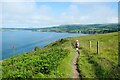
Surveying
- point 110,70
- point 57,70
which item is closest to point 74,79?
point 57,70

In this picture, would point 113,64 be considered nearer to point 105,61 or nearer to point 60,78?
point 105,61

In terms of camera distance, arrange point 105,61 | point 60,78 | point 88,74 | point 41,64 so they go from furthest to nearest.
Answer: point 105,61, point 41,64, point 88,74, point 60,78

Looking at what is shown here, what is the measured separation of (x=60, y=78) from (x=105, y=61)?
784cm

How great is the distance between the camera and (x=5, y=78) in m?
18.6

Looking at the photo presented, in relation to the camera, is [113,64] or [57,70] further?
[113,64]

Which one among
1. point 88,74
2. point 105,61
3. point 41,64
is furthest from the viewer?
point 105,61

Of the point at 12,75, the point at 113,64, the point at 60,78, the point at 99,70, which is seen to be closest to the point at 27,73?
the point at 12,75

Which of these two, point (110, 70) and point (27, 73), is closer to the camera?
point (27, 73)

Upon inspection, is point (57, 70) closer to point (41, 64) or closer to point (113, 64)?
point (41, 64)

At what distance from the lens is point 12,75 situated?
18.5 meters

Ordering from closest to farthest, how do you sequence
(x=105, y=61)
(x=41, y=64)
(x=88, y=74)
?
(x=88, y=74), (x=41, y=64), (x=105, y=61)

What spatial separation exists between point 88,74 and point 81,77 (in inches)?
35.4

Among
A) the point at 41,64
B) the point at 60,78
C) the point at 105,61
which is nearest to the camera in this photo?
the point at 60,78

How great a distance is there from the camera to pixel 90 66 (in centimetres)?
2288
